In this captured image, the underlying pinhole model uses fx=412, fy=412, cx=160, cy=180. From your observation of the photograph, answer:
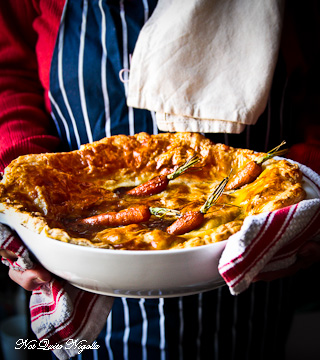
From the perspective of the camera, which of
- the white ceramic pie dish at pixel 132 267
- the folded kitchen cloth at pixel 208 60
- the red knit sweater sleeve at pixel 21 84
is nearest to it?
the white ceramic pie dish at pixel 132 267

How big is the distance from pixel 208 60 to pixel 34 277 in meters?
0.62

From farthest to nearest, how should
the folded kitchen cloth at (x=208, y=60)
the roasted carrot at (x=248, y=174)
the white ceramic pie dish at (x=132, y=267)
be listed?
the folded kitchen cloth at (x=208, y=60) < the roasted carrot at (x=248, y=174) < the white ceramic pie dish at (x=132, y=267)

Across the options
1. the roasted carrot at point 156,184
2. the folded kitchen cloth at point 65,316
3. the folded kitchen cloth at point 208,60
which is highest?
the folded kitchen cloth at point 208,60

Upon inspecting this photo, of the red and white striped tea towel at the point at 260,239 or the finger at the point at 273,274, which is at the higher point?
the red and white striped tea towel at the point at 260,239

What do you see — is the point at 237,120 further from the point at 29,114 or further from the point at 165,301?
→ the point at 29,114

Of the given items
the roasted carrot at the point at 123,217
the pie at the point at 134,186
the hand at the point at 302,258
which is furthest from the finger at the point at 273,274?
the roasted carrot at the point at 123,217

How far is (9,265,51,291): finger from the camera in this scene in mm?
662

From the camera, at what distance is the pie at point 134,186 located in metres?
0.63

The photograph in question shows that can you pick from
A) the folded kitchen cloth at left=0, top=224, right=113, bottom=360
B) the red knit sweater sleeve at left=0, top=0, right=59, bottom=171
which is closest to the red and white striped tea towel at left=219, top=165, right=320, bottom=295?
the folded kitchen cloth at left=0, top=224, right=113, bottom=360

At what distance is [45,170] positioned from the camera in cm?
79

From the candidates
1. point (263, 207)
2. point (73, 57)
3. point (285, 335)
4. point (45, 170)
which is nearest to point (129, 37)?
point (73, 57)

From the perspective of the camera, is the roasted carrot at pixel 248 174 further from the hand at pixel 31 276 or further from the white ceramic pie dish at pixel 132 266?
the hand at pixel 31 276

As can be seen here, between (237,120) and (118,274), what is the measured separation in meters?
0.52

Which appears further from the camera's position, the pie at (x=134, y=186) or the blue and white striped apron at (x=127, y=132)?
the blue and white striped apron at (x=127, y=132)
